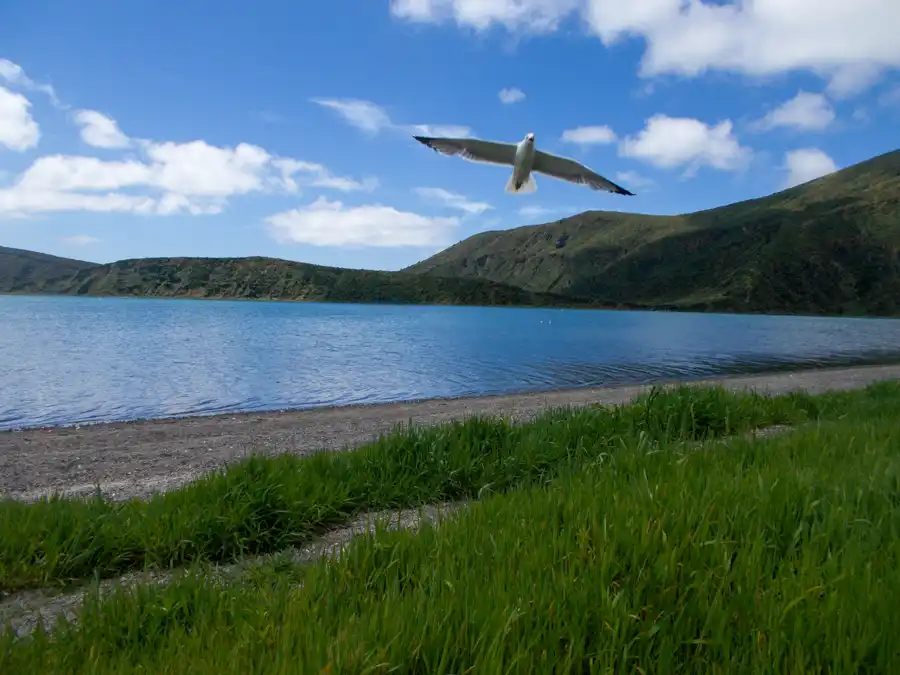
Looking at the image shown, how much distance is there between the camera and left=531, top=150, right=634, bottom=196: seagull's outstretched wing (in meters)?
13.7

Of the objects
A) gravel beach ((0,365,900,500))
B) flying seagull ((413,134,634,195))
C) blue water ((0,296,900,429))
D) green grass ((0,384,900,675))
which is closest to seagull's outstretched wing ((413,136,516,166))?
flying seagull ((413,134,634,195))

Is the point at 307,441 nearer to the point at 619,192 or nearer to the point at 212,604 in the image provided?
the point at 619,192

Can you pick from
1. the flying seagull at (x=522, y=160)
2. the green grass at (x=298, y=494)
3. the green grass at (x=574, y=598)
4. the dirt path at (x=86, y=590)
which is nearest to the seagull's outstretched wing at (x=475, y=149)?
the flying seagull at (x=522, y=160)

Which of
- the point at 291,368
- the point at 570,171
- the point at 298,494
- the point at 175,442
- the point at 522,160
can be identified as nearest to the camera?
the point at 298,494

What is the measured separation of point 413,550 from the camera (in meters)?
3.41

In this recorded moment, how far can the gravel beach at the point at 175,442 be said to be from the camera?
11.4m

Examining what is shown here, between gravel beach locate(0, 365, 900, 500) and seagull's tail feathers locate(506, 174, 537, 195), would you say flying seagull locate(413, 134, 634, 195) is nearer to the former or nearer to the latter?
seagull's tail feathers locate(506, 174, 537, 195)

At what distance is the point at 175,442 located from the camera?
1631 centimetres

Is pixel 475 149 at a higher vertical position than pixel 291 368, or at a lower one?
higher

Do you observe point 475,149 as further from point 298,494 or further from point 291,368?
point 291,368

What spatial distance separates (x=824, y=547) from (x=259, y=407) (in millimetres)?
24867

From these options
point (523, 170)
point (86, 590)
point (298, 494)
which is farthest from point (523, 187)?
point (86, 590)

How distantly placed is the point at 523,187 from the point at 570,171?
47.0 inches

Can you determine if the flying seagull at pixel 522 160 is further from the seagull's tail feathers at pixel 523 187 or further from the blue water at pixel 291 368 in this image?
the blue water at pixel 291 368
